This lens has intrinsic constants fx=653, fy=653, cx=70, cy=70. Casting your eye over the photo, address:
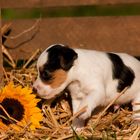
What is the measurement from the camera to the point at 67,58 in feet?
18.0

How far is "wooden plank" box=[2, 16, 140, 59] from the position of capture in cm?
643

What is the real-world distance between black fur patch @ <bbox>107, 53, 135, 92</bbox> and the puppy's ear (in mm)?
467

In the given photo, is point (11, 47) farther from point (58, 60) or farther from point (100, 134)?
point (100, 134)

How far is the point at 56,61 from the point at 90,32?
1080 millimetres

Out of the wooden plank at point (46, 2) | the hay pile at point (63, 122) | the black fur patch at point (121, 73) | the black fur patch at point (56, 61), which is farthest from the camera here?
the wooden plank at point (46, 2)

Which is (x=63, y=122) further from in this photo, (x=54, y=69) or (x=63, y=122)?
(x=54, y=69)

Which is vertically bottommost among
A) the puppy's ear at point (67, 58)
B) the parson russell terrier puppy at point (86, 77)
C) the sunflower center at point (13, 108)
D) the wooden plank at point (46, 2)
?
the sunflower center at point (13, 108)

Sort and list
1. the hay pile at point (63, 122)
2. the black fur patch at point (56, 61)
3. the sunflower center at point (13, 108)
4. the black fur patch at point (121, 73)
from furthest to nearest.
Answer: the black fur patch at point (121, 73) → the sunflower center at point (13, 108) → the black fur patch at point (56, 61) → the hay pile at point (63, 122)

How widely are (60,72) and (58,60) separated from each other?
119mm

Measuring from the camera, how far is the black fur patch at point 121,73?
229 inches

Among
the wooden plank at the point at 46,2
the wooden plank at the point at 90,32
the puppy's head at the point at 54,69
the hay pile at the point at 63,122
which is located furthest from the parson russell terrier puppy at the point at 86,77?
the wooden plank at the point at 46,2

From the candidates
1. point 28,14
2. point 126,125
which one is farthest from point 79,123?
point 28,14

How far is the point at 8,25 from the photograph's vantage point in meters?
6.43

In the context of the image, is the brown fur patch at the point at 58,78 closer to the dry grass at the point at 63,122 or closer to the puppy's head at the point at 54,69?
the puppy's head at the point at 54,69
